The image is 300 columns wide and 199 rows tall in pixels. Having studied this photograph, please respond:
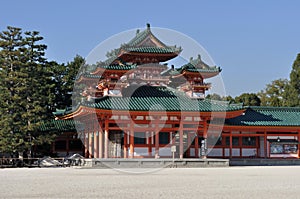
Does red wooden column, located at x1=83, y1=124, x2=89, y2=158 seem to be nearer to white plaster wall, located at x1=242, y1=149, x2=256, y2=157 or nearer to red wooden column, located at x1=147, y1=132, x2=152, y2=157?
red wooden column, located at x1=147, y1=132, x2=152, y2=157

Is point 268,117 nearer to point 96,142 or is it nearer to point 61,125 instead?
point 96,142

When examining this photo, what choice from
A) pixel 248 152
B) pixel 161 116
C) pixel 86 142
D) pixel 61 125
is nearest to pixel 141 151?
pixel 161 116

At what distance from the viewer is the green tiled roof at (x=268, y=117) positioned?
126 ft

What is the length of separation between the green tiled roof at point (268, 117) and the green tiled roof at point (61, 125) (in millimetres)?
12532

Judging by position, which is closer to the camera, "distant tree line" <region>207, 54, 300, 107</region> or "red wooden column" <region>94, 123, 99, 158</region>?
"red wooden column" <region>94, 123, 99, 158</region>

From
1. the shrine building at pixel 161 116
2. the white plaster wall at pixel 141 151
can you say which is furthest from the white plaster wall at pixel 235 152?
the white plaster wall at pixel 141 151

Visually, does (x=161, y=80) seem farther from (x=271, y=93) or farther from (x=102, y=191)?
(x=271, y=93)

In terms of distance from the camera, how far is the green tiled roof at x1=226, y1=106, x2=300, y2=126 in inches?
1512

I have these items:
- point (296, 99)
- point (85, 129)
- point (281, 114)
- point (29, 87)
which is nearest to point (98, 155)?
point (85, 129)

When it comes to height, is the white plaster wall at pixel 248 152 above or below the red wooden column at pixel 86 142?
below

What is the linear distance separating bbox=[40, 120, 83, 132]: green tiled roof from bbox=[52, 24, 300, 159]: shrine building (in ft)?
0.95

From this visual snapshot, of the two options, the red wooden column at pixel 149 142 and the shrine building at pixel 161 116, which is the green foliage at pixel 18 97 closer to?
the shrine building at pixel 161 116

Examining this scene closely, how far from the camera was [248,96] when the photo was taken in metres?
65.5

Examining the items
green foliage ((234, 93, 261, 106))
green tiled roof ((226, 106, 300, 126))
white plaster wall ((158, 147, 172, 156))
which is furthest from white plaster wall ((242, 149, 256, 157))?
green foliage ((234, 93, 261, 106))
